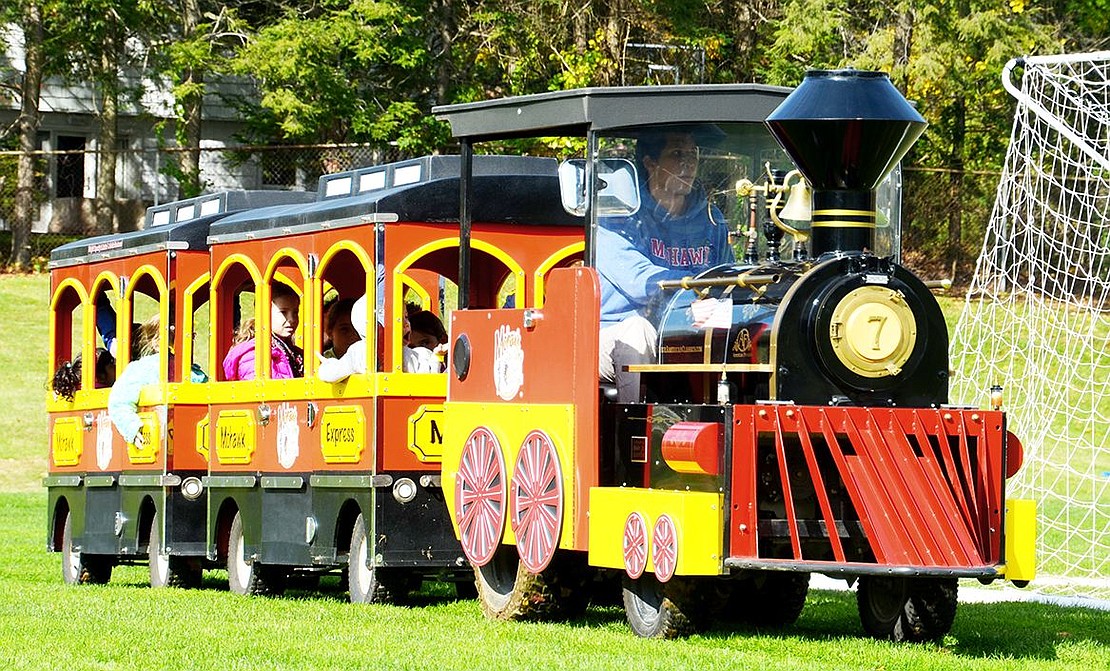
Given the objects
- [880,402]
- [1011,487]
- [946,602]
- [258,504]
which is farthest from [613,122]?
[1011,487]

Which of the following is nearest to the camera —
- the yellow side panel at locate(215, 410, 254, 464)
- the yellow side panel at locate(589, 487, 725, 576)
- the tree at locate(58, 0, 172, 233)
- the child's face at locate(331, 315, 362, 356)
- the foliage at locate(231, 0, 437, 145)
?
the yellow side panel at locate(589, 487, 725, 576)

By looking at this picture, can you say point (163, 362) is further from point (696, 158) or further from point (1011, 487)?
point (1011, 487)

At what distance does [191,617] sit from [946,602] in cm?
403

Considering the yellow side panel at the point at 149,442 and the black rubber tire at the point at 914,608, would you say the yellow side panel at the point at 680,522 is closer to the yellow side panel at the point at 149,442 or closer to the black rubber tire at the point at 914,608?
the black rubber tire at the point at 914,608

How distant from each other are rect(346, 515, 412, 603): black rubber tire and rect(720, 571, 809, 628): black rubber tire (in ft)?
6.56

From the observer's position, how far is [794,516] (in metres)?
8.90

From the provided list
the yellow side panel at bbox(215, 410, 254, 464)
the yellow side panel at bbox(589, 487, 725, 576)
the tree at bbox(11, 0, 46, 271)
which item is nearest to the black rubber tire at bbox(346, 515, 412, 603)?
the yellow side panel at bbox(215, 410, 254, 464)

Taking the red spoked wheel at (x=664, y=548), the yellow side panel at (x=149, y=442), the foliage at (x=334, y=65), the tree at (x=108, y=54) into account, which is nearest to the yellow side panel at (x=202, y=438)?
the yellow side panel at (x=149, y=442)

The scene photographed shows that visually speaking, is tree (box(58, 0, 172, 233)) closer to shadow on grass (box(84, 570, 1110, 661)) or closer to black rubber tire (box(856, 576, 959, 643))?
shadow on grass (box(84, 570, 1110, 661))

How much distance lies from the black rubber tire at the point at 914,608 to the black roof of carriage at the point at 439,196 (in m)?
3.46

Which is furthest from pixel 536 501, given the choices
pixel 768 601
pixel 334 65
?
pixel 334 65

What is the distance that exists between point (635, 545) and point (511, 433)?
1.47 meters

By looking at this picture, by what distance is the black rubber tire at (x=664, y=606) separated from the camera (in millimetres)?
9359

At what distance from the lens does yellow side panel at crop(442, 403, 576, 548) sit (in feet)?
32.0
